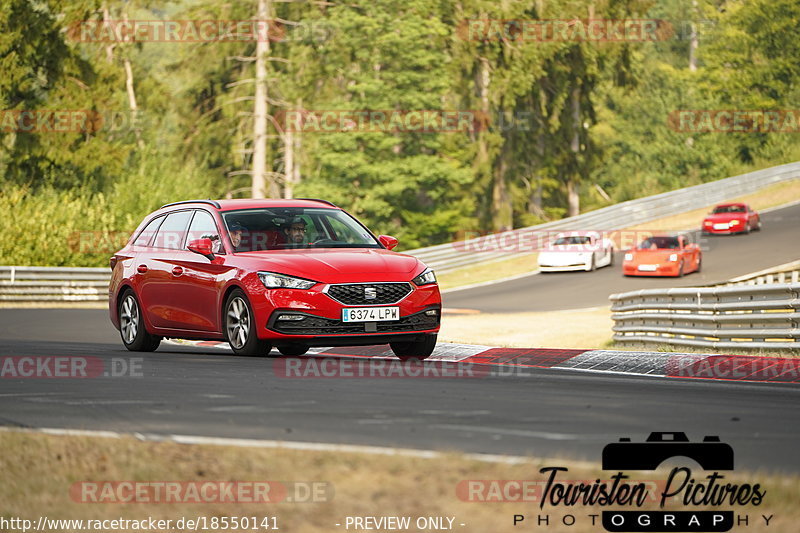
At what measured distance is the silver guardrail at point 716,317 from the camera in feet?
48.4

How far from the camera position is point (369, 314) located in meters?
12.1

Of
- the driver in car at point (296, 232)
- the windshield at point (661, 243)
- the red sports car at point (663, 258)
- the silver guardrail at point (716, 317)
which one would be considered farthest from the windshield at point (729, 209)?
the driver in car at point (296, 232)

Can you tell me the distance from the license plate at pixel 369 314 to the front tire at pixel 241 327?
92cm

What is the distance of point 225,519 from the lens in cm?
505

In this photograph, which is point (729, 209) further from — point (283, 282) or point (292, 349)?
point (283, 282)

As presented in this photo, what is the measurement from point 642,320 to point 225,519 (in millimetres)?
15341

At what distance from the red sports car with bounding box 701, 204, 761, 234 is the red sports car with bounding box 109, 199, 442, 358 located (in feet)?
112

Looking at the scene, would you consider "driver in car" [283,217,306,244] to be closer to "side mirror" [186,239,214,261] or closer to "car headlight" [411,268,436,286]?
"side mirror" [186,239,214,261]

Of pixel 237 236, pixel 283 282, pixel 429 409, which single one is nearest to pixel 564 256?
pixel 237 236

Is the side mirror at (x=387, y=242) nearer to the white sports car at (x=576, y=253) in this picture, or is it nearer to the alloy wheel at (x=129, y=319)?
the alloy wheel at (x=129, y=319)

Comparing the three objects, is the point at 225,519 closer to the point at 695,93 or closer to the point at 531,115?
the point at 531,115

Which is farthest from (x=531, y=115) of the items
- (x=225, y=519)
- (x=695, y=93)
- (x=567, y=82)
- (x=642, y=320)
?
(x=225, y=519)

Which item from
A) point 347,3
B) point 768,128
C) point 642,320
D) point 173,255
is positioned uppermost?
point 347,3

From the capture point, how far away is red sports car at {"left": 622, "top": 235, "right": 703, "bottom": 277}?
3703 centimetres
